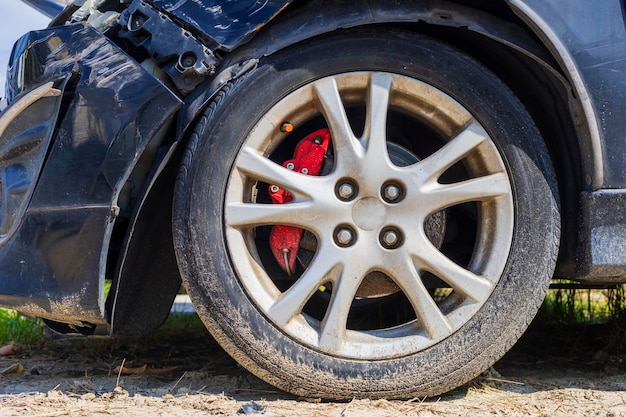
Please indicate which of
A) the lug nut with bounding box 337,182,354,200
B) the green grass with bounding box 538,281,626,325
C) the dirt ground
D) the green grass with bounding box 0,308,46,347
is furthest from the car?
the green grass with bounding box 0,308,46,347

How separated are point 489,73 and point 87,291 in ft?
4.68

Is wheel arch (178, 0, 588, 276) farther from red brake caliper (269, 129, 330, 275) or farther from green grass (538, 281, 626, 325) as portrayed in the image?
green grass (538, 281, 626, 325)

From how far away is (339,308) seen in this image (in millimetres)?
2023

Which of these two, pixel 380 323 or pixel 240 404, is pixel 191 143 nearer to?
pixel 240 404

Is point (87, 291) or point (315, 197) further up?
point (315, 197)

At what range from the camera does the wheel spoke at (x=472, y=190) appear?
205 cm

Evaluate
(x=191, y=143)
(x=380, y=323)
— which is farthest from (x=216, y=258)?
(x=380, y=323)

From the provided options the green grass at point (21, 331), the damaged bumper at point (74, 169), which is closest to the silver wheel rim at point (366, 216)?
the damaged bumper at point (74, 169)

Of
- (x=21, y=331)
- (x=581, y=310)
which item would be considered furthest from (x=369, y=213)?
(x=21, y=331)

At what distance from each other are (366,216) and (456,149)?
0.37 meters

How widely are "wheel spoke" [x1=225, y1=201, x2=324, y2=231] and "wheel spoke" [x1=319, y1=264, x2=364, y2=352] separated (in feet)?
0.60

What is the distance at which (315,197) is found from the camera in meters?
2.01

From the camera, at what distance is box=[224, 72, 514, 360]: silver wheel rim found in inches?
79.2

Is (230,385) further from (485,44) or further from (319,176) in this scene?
(485,44)
